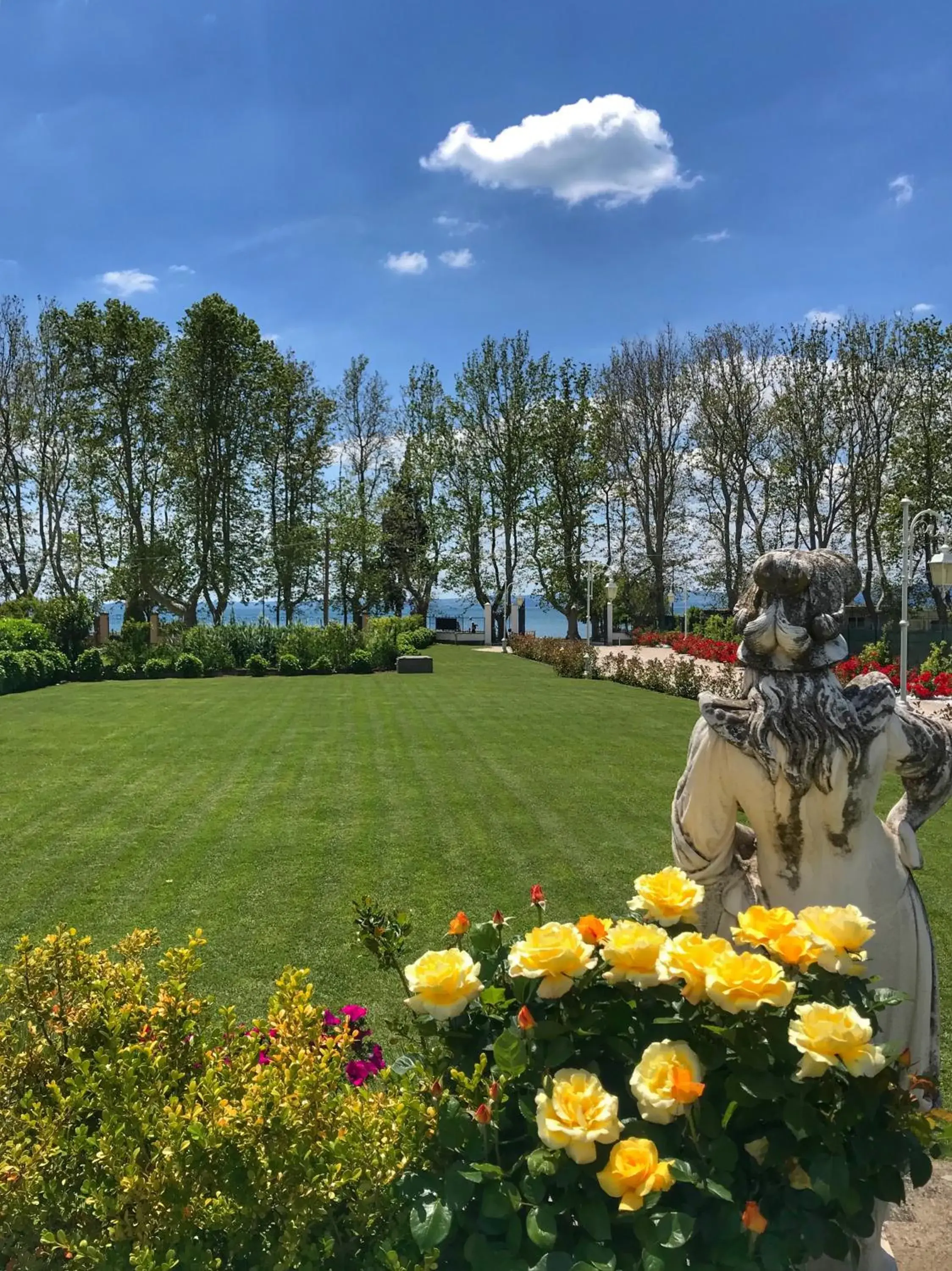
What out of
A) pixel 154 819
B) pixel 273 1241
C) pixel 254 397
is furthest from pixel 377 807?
pixel 254 397

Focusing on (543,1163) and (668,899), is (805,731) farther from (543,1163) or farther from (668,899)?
(543,1163)

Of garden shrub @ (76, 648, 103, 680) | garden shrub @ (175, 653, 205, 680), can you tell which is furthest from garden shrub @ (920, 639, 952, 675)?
garden shrub @ (76, 648, 103, 680)

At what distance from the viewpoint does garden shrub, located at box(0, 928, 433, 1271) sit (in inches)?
57.7

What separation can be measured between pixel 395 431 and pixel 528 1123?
40.2 meters

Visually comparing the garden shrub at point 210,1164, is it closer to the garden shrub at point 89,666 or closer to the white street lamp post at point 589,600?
the garden shrub at point 89,666

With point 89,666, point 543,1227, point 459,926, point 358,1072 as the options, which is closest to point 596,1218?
point 543,1227

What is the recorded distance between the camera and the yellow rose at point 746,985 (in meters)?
1.27

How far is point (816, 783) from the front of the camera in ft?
5.99

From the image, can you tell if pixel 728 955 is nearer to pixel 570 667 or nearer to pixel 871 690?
pixel 871 690

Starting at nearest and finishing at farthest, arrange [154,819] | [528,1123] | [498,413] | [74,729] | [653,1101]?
1. [653,1101]
2. [528,1123]
3. [154,819]
4. [74,729]
5. [498,413]

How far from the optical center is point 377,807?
26.0 feet

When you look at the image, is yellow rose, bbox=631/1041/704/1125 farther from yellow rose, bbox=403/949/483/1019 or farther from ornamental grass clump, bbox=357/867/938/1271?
yellow rose, bbox=403/949/483/1019

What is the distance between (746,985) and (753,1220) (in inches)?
12.8

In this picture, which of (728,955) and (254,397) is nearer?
(728,955)
